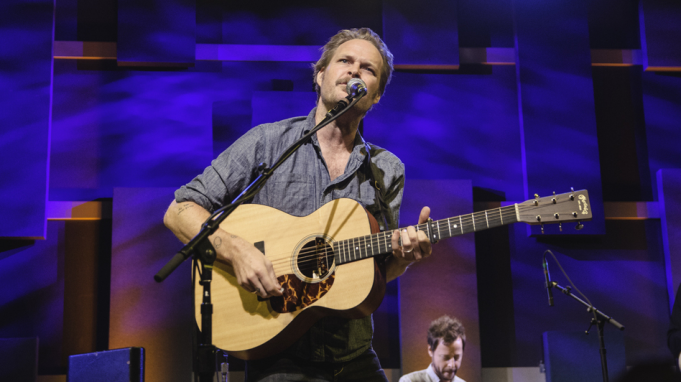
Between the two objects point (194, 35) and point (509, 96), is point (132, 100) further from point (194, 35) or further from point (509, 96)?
point (509, 96)

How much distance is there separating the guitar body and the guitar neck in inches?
1.3

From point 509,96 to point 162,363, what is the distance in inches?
146

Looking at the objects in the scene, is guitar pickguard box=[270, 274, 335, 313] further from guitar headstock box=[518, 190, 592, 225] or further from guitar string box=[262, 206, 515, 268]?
guitar headstock box=[518, 190, 592, 225]

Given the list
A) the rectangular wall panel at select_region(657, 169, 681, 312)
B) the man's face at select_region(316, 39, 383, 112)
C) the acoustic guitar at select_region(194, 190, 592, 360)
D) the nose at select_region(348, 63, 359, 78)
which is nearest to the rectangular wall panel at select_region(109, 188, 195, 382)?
the acoustic guitar at select_region(194, 190, 592, 360)

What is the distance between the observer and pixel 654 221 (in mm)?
4738

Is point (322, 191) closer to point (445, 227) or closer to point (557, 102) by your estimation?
point (445, 227)

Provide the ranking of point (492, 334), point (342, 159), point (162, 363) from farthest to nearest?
point (492, 334)
point (162, 363)
point (342, 159)

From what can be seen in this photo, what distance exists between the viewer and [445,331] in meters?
4.06

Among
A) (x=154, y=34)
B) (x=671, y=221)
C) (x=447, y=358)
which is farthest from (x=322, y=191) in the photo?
(x=671, y=221)

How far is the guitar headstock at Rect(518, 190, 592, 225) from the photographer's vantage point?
7.14 feet

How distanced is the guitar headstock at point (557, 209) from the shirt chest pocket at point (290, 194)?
94cm

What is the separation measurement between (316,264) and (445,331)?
213cm

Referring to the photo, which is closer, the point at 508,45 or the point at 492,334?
the point at 492,334

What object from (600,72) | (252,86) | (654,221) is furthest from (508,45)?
(252,86)
